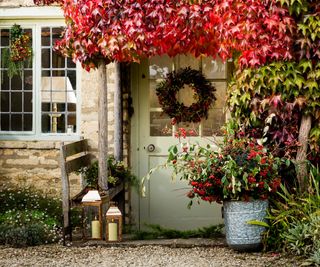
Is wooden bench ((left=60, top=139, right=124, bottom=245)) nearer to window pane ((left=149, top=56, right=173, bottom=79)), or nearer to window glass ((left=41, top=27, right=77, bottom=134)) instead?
window glass ((left=41, top=27, right=77, bottom=134))

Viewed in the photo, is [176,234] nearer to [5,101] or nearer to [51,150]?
[51,150]

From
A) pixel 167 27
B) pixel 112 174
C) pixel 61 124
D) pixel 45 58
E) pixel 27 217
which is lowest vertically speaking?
pixel 27 217

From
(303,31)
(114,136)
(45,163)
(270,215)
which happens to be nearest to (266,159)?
(270,215)

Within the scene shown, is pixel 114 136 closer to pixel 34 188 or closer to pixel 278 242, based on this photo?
pixel 34 188

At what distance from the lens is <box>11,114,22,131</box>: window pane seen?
927 cm

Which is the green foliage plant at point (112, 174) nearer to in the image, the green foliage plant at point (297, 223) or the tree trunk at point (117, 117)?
the tree trunk at point (117, 117)

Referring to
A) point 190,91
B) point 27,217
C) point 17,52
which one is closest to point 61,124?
point 17,52

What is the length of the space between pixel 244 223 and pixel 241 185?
411mm

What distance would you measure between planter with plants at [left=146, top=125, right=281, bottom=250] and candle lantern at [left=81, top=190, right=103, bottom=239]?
43.3 inches

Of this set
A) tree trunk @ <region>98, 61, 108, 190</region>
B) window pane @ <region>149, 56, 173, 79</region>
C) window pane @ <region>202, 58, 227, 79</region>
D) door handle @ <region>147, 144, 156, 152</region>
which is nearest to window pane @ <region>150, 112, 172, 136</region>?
door handle @ <region>147, 144, 156, 152</region>

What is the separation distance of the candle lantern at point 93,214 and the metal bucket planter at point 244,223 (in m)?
1.43

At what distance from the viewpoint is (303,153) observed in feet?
24.8

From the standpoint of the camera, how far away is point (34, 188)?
358 inches

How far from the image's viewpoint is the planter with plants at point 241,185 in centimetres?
689
